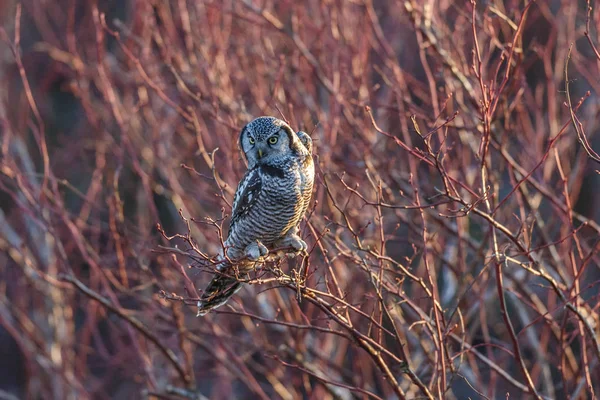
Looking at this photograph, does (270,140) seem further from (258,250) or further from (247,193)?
(258,250)

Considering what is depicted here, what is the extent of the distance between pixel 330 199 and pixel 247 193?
0.54 meters

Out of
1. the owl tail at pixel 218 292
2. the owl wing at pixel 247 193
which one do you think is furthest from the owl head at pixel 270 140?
the owl tail at pixel 218 292

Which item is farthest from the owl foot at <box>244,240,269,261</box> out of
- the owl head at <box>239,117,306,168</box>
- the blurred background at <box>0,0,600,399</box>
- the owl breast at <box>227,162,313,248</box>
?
the owl head at <box>239,117,306,168</box>

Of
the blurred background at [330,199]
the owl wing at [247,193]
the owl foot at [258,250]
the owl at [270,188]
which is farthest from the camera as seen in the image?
the blurred background at [330,199]

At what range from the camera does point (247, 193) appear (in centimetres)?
411

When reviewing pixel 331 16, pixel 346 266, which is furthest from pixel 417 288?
pixel 331 16

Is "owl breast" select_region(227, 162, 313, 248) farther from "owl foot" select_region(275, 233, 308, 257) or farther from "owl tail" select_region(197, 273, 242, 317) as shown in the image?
"owl tail" select_region(197, 273, 242, 317)

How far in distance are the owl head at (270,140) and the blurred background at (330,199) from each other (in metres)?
0.17

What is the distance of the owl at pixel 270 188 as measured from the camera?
12.8 ft

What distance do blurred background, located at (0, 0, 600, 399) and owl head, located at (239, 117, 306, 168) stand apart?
17 centimetres

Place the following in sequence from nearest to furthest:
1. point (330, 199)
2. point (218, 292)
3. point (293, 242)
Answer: point (218, 292), point (293, 242), point (330, 199)

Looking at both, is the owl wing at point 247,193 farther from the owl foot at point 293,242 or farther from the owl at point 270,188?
the owl foot at point 293,242

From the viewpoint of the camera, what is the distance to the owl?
3904 millimetres

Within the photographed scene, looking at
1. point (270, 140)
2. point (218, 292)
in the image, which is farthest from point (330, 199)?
point (218, 292)
